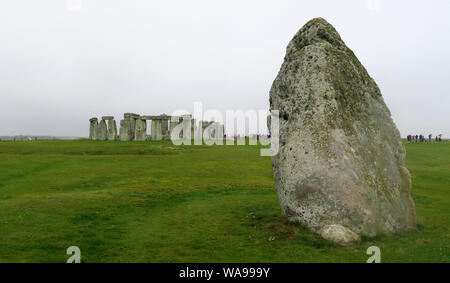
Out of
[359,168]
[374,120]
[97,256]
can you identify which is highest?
[374,120]

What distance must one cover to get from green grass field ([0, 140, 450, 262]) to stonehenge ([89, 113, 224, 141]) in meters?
30.8

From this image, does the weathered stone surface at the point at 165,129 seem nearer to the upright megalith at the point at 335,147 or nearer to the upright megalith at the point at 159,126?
the upright megalith at the point at 159,126

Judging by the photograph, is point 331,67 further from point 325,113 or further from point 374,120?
point 374,120

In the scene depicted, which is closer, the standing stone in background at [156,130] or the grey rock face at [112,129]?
the grey rock face at [112,129]

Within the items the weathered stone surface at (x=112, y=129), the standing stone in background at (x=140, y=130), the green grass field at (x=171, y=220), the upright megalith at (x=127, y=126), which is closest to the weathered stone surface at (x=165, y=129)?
the standing stone in background at (x=140, y=130)

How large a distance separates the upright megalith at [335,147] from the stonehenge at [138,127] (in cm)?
4656

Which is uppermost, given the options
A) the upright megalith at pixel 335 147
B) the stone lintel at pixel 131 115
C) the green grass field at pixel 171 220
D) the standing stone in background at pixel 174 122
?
the stone lintel at pixel 131 115

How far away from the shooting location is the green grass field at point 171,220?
9.35 metres

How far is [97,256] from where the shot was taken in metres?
9.44

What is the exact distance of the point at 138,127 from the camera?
56219 millimetres

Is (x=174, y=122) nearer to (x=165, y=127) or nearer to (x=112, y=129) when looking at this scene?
(x=165, y=127)
